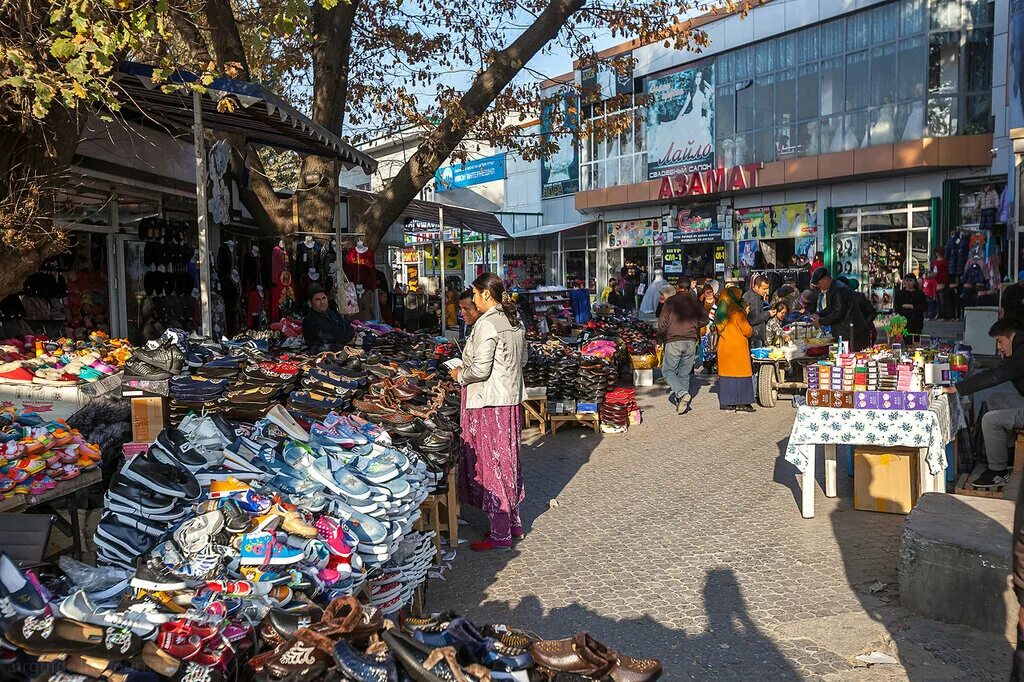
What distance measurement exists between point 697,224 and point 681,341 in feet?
55.7

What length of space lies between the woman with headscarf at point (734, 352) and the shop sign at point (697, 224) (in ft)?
53.5

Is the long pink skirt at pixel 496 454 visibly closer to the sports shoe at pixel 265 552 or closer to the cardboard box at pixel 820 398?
the cardboard box at pixel 820 398

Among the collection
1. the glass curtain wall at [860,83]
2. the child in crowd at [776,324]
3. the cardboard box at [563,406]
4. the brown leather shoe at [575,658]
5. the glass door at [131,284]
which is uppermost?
the glass curtain wall at [860,83]

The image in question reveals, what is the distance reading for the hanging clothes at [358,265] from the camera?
12.1 metres

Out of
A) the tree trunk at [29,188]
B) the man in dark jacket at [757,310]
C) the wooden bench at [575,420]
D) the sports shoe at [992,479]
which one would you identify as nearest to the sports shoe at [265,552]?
the tree trunk at [29,188]

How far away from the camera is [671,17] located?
1291cm

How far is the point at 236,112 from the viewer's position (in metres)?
7.55

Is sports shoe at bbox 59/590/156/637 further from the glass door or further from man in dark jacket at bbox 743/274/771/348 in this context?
man in dark jacket at bbox 743/274/771/348

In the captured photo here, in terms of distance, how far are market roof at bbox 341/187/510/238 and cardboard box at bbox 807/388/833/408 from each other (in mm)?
9861

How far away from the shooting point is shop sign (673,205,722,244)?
27.1 metres

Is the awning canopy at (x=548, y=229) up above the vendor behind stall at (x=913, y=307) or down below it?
Answer: above

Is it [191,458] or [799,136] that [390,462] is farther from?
[799,136]

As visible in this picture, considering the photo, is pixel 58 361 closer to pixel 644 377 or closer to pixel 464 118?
pixel 464 118

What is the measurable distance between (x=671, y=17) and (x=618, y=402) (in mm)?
6397
